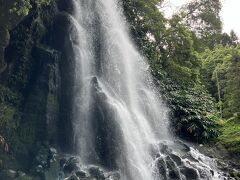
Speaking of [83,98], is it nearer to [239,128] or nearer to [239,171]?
[239,171]

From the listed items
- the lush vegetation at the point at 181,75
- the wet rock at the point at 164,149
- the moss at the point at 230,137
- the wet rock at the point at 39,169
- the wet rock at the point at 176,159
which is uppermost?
the lush vegetation at the point at 181,75

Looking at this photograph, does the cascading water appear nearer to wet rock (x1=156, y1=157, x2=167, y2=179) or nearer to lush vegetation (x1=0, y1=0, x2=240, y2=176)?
wet rock (x1=156, y1=157, x2=167, y2=179)

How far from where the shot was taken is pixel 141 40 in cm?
2328

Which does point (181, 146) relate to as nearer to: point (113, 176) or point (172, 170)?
point (172, 170)

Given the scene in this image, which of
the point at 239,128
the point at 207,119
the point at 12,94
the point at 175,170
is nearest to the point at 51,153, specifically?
the point at 12,94

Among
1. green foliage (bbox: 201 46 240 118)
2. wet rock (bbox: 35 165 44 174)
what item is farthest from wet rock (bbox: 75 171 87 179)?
green foliage (bbox: 201 46 240 118)

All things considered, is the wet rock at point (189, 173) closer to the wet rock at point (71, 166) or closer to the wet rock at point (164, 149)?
the wet rock at point (164, 149)

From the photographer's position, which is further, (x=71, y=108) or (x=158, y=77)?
(x=158, y=77)

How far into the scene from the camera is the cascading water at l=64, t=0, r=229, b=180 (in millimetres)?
14500

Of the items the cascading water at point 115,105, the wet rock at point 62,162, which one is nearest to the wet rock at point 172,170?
the cascading water at point 115,105

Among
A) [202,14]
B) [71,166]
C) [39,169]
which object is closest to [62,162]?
[71,166]

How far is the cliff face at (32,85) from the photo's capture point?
14.1 metres

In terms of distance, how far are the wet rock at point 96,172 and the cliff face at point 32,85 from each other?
1859 millimetres

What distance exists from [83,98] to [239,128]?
9.64 m
